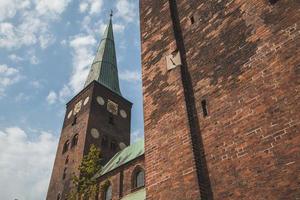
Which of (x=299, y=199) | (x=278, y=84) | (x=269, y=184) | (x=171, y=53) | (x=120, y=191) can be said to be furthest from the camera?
(x=120, y=191)

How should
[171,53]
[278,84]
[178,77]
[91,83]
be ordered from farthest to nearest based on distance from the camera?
[91,83], [171,53], [178,77], [278,84]

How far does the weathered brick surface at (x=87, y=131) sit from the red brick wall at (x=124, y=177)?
502 cm

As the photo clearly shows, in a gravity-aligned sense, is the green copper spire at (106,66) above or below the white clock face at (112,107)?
above

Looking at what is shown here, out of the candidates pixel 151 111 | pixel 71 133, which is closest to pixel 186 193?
pixel 151 111

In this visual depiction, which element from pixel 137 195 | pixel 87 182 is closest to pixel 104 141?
pixel 137 195

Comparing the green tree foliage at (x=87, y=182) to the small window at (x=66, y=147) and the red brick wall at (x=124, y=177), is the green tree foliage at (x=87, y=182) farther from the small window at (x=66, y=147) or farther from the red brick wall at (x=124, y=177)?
the small window at (x=66, y=147)

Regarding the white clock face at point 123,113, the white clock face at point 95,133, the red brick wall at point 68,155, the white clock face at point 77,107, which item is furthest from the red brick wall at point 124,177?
the white clock face at point 123,113

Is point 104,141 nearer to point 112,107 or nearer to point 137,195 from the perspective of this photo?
point 112,107

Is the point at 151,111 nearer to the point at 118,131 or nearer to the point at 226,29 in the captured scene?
the point at 226,29

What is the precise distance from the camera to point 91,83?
Answer: 3381 centimetres

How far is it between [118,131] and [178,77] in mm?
25008

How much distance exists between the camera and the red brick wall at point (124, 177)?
20.7 meters

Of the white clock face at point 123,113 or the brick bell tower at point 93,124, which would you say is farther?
the white clock face at point 123,113

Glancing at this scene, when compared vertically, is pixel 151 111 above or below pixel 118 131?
below
